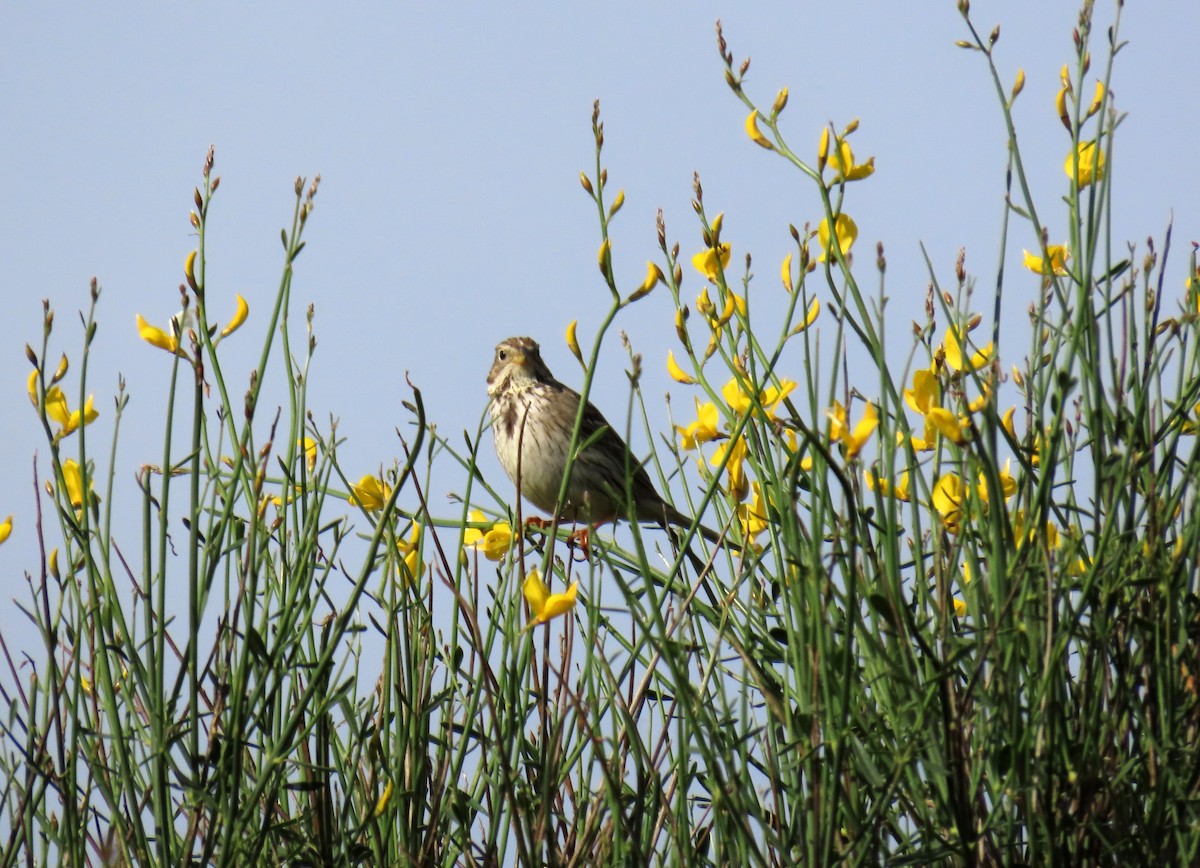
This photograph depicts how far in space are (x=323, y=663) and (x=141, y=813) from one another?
36 centimetres

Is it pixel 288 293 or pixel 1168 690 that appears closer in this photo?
pixel 1168 690

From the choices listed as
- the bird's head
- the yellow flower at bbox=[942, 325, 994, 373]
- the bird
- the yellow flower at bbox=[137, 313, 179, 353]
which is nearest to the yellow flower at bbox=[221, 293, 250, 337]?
the yellow flower at bbox=[137, 313, 179, 353]

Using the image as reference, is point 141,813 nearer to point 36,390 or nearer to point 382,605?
point 382,605

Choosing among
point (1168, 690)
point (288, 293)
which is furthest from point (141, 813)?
point (1168, 690)

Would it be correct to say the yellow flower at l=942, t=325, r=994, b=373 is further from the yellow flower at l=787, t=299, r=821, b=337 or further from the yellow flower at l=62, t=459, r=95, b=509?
the yellow flower at l=62, t=459, r=95, b=509

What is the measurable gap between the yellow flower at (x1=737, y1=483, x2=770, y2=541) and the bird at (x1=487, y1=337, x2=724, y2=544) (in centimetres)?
220

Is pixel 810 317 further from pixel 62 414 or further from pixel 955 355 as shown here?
pixel 62 414

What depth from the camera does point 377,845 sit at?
1908mm

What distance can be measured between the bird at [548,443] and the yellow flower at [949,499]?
8.70 ft

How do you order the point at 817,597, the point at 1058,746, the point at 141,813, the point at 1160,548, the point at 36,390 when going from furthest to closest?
1. the point at 36,390
2. the point at 141,813
3. the point at 1160,548
4. the point at 1058,746
5. the point at 817,597

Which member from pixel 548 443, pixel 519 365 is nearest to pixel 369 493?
pixel 548 443

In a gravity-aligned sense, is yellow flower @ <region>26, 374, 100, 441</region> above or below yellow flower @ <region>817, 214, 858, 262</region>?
below

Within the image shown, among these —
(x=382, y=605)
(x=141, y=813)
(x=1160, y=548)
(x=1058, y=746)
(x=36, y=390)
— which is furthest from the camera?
(x=382, y=605)

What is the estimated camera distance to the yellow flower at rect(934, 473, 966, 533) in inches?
75.3
